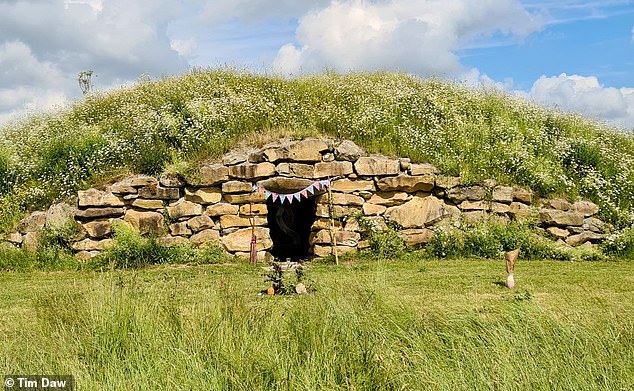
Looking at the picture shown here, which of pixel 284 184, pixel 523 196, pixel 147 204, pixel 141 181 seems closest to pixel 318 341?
pixel 284 184

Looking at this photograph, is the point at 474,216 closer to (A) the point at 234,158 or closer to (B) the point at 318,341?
(A) the point at 234,158

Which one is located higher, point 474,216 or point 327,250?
point 474,216

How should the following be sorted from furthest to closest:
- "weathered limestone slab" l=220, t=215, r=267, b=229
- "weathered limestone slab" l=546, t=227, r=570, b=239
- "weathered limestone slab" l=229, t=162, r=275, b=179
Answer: "weathered limestone slab" l=546, t=227, r=570, b=239 → "weathered limestone slab" l=220, t=215, r=267, b=229 → "weathered limestone slab" l=229, t=162, r=275, b=179

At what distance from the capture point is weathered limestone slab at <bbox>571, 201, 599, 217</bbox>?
14095 millimetres

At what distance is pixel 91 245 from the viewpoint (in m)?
13.1

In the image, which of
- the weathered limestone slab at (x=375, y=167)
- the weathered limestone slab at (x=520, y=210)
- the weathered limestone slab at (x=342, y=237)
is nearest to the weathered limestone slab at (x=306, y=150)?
the weathered limestone slab at (x=375, y=167)

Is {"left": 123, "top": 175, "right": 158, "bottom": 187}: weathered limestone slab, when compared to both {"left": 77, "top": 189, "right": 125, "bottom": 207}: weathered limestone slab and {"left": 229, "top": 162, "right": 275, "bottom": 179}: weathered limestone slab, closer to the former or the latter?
{"left": 77, "top": 189, "right": 125, "bottom": 207}: weathered limestone slab

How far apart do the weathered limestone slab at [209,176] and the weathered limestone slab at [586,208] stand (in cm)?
755

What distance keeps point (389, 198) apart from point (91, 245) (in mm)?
6175

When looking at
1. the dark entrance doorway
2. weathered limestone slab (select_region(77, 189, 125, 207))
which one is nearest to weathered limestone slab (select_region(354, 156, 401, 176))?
the dark entrance doorway

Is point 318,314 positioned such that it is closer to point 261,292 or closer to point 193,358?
point 193,358

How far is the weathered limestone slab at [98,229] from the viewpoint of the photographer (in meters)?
13.1

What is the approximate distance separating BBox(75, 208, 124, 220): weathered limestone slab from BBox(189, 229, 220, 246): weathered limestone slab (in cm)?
159

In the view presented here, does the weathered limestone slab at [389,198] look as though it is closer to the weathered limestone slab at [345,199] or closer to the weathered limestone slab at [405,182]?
the weathered limestone slab at [405,182]
